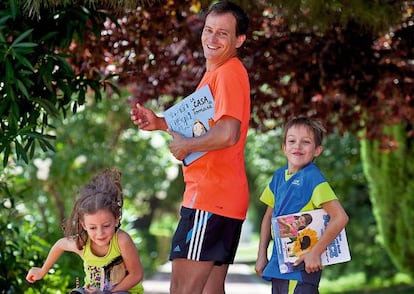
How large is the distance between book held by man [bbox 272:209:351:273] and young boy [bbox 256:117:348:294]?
4 centimetres

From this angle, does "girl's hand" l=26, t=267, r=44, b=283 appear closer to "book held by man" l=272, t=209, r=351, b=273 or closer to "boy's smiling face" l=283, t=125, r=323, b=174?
"book held by man" l=272, t=209, r=351, b=273

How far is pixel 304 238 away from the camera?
452cm

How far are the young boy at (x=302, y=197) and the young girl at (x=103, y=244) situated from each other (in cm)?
68

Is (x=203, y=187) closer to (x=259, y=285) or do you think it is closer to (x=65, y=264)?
(x=65, y=264)

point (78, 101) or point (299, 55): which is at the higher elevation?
point (299, 55)

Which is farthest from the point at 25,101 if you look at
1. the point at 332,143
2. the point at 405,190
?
the point at 332,143

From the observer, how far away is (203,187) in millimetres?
4422

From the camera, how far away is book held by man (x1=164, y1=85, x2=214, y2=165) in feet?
14.8

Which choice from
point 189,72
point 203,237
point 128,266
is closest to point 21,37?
point 128,266

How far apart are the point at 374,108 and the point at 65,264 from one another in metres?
3.19

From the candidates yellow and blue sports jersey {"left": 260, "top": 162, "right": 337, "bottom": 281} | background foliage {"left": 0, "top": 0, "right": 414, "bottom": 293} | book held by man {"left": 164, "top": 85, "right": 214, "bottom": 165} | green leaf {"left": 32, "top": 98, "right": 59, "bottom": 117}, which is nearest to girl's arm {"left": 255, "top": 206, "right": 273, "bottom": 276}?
yellow and blue sports jersey {"left": 260, "top": 162, "right": 337, "bottom": 281}

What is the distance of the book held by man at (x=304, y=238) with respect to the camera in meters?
4.51

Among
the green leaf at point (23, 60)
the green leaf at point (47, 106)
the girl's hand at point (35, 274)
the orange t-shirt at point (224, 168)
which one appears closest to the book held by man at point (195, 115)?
the orange t-shirt at point (224, 168)

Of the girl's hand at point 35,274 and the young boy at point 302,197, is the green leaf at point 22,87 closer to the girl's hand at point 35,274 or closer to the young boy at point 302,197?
the girl's hand at point 35,274
